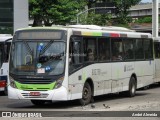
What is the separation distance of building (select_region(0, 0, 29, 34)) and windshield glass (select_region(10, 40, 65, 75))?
30.5 metres

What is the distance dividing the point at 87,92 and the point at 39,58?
2.40m

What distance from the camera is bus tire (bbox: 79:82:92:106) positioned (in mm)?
18391

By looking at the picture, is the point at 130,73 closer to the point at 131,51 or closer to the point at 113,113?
the point at 131,51

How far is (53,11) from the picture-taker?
189 ft

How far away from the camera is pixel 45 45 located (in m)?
17.5

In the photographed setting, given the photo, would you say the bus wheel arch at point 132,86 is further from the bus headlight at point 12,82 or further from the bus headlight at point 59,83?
the bus headlight at point 12,82

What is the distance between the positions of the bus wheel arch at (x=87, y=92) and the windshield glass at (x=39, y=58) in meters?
1.66

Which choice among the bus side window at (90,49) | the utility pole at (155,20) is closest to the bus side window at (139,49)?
the bus side window at (90,49)

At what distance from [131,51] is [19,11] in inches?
1082

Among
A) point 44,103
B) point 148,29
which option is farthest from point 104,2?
point 44,103

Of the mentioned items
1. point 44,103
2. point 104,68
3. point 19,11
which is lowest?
point 44,103

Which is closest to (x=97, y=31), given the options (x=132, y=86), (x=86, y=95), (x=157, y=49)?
(x=86, y=95)

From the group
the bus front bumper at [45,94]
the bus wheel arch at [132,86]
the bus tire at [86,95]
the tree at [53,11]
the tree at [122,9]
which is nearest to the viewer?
the bus front bumper at [45,94]

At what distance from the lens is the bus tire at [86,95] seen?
60.3 ft
